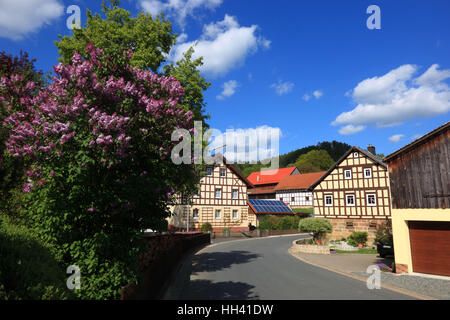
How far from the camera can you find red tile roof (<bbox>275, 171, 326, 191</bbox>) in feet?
192

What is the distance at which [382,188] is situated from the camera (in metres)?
29.0

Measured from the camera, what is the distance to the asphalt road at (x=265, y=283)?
33.5 feet

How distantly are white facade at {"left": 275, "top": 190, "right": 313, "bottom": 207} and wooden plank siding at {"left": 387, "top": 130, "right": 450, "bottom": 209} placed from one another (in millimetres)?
41688

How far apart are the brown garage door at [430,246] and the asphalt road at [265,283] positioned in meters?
4.13

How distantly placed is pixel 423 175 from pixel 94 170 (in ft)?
50.3

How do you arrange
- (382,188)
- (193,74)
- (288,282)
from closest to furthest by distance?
(288,282), (193,74), (382,188)

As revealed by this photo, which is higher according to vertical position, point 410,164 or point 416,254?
point 410,164

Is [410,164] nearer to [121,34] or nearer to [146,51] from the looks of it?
[146,51]

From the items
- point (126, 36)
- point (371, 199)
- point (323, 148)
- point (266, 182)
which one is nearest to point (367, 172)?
point (371, 199)

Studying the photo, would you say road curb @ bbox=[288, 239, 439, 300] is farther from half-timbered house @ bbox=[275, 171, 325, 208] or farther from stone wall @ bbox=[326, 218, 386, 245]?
half-timbered house @ bbox=[275, 171, 325, 208]

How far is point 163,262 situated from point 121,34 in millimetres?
11118

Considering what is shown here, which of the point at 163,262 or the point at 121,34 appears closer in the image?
the point at 163,262

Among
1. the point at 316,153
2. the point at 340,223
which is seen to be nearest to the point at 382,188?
the point at 340,223

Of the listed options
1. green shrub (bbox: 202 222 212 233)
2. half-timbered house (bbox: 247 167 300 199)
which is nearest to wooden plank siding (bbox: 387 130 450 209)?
green shrub (bbox: 202 222 212 233)
